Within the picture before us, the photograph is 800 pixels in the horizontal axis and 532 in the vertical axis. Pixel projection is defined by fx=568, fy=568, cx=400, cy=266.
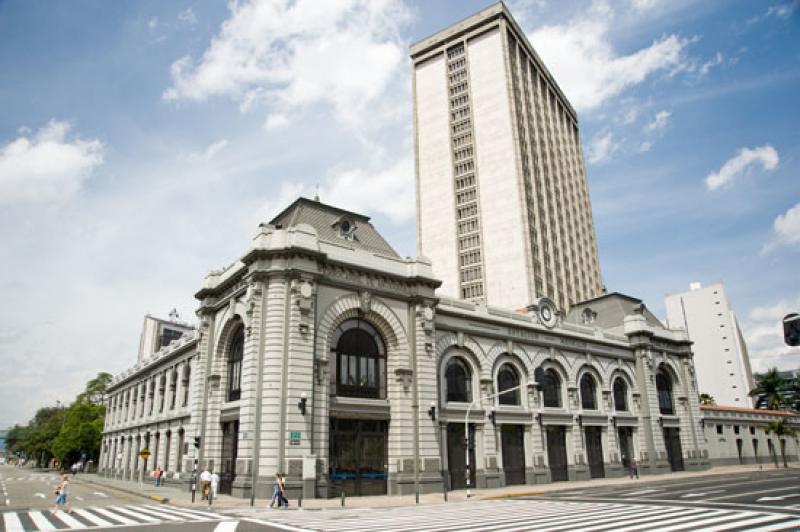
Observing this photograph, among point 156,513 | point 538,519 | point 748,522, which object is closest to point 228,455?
point 156,513

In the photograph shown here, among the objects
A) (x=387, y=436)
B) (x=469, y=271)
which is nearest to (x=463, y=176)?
(x=469, y=271)

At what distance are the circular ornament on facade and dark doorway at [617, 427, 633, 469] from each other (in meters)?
12.0

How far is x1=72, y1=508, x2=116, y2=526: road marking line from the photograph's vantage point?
1945 cm

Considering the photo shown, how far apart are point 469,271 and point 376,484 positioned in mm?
59346

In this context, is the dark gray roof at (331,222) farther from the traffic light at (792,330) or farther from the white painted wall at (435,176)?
the white painted wall at (435,176)

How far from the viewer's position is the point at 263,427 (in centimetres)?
2906

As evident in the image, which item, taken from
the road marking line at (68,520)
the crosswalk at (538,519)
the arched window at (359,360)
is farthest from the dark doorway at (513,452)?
the road marking line at (68,520)

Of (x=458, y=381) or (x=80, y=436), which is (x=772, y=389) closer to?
(x=458, y=381)


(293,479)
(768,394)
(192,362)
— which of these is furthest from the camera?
(768,394)

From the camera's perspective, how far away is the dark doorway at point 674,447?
5291 cm

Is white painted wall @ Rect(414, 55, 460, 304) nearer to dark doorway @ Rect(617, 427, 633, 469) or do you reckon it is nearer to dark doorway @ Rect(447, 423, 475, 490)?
dark doorway @ Rect(617, 427, 633, 469)

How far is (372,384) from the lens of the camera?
34.3 meters

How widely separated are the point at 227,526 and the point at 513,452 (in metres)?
27.0

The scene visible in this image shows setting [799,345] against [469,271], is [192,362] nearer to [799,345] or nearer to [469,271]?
[799,345]
